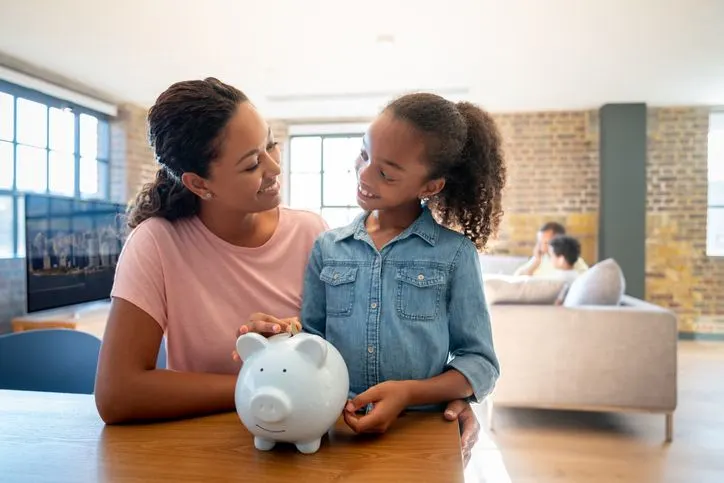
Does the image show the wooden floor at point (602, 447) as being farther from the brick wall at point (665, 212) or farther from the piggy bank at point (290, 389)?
the brick wall at point (665, 212)

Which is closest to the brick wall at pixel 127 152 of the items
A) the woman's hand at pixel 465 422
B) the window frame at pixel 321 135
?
the window frame at pixel 321 135

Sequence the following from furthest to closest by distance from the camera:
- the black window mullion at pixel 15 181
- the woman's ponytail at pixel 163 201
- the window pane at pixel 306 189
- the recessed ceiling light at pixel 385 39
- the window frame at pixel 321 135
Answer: the window pane at pixel 306 189 → the window frame at pixel 321 135 → the black window mullion at pixel 15 181 → the recessed ceiling light at pixel 385 39 → the woman's ponytail at pixel 163 201

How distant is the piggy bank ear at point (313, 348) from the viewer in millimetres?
692

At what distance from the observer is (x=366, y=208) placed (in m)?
0.98

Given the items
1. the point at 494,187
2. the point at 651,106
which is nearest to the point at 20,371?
the point at 494,187

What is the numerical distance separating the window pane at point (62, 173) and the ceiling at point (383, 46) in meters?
0.79

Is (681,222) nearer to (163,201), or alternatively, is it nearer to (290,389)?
(163,201)

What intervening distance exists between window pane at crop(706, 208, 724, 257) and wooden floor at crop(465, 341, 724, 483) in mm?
3144

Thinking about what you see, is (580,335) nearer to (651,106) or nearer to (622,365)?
(622,365)

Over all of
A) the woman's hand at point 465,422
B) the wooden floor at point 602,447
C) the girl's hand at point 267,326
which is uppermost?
the girl's hand at point 267,326

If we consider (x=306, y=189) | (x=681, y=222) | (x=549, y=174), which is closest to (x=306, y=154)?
(x=306, y=189)

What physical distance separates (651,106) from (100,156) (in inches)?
244

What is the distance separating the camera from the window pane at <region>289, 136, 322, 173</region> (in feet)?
24.2

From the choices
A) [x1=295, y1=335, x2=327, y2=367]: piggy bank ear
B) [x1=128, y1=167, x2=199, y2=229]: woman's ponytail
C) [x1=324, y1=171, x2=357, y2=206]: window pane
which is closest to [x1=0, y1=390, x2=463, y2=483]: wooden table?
[x1=295, y1=335, x2=327, y2=367]: piggy bank ear
